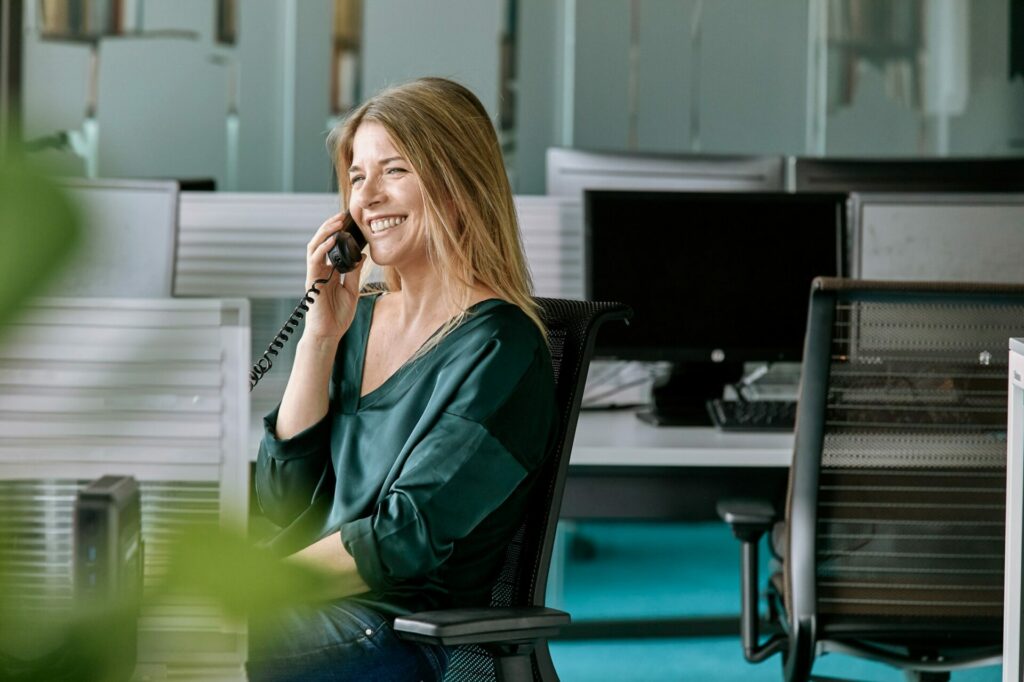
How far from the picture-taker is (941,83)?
569 cm

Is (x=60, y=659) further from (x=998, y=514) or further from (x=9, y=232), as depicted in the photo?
(x=998, y=514)

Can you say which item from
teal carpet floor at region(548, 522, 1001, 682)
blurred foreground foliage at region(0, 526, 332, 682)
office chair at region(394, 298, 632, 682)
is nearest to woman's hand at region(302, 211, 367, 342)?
office chair at region(394, 298, 632, 682)

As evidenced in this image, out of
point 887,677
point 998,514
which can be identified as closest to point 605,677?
point 887,677

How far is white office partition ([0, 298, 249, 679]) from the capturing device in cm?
35

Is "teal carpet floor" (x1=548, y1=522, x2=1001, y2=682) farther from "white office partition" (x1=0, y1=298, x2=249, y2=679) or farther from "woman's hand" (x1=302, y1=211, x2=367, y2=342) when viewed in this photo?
"white office partition" (x1=0, y1=298, x2=249, y2=679)

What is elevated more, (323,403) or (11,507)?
(11,507)

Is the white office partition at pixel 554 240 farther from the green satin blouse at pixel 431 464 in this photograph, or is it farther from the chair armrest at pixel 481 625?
the chair armrest at pixel 481 625

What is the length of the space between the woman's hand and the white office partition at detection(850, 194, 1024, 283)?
4.84 ft

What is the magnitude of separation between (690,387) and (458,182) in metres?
1.41

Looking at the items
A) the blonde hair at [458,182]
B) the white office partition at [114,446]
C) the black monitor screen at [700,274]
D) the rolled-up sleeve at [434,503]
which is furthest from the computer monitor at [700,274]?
the white office partition at [114,446]

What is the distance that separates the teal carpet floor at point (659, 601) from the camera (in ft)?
10.4

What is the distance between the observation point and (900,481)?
1943 mm

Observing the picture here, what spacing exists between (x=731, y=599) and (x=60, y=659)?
378cm

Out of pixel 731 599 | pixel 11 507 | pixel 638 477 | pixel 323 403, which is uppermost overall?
pixel 11 507
